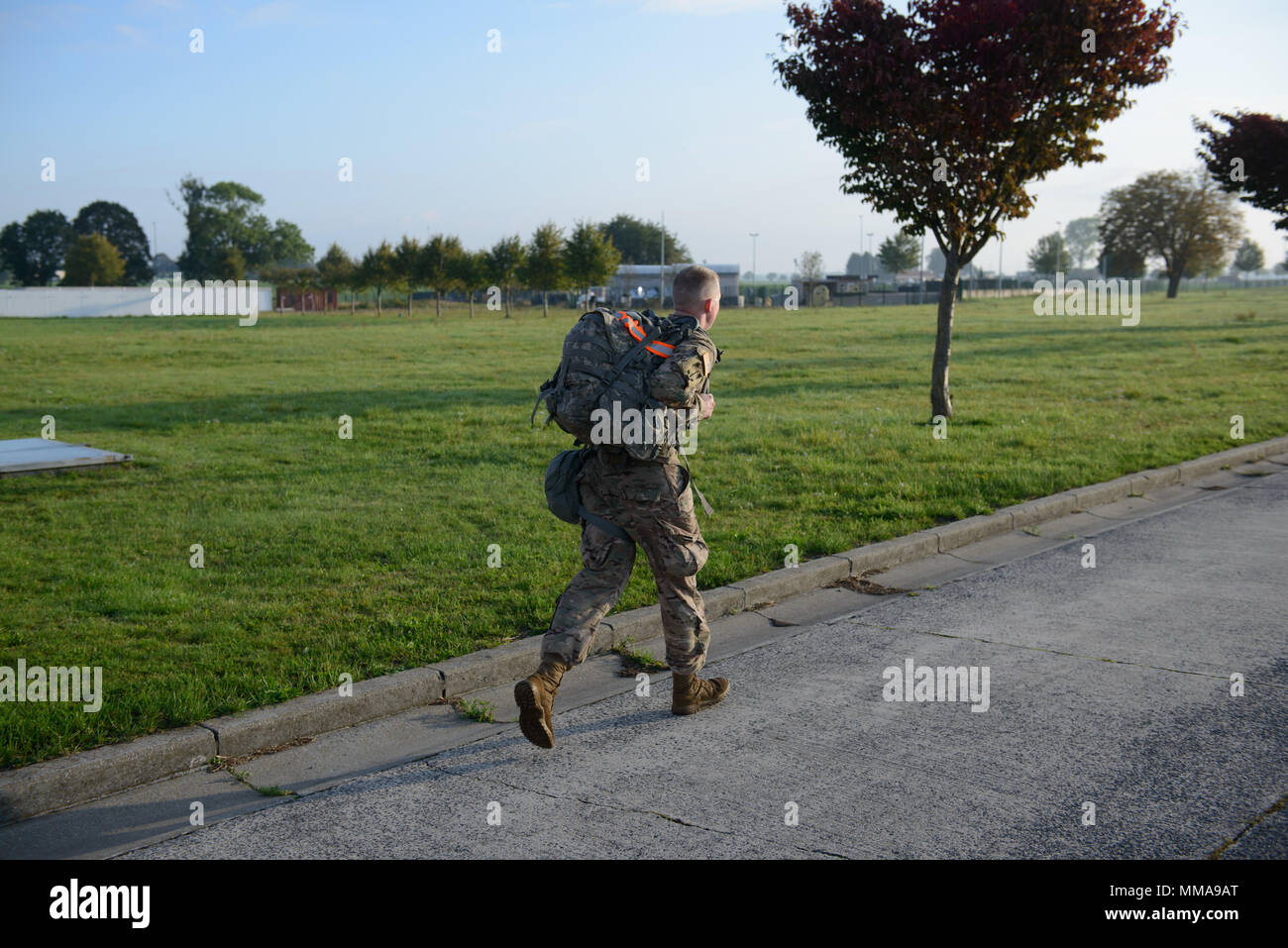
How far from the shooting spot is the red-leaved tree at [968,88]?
39.8ft

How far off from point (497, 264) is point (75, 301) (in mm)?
31565

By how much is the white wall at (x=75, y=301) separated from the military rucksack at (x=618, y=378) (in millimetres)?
75069

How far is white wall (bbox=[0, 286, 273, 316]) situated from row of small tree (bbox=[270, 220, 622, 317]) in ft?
57.4

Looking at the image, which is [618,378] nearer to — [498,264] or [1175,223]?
[498,264]

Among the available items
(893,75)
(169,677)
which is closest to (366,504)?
(169,677)

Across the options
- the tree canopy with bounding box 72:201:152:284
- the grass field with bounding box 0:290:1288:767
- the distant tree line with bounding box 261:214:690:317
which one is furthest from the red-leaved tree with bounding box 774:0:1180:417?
the tree canopy with bounding box 72:201:152:284

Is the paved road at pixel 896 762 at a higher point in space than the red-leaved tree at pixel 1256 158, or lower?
lower

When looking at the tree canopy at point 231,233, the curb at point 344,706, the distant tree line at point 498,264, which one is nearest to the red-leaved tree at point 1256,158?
the curb at point 344,706

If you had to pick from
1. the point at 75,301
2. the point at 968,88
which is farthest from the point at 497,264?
the point at 968,88

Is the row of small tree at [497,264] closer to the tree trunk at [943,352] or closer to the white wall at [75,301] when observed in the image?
the white wall at [75,301]

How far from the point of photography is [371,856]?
11.3 ft

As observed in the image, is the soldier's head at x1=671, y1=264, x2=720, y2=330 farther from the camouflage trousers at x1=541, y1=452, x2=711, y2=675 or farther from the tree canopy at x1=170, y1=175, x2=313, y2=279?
the tree canopy at x1=170, y1=175, x2=313, y2=279
